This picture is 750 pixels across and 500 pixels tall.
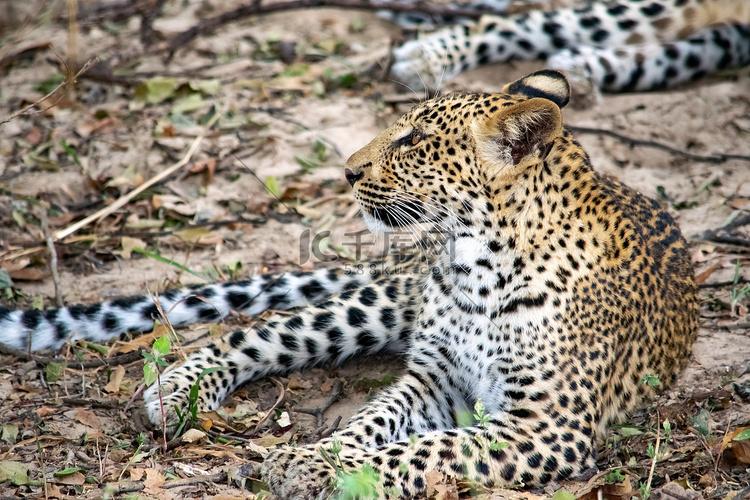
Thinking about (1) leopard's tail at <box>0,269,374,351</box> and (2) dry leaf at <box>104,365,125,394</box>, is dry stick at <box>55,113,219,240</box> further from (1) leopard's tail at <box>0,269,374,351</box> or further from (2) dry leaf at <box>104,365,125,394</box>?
(2) dry leaf at <box>104,365,125,394</box>

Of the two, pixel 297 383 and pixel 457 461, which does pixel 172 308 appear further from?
pixel 457 461

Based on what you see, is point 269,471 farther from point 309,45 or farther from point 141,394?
point 309,45

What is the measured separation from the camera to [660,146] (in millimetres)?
7621

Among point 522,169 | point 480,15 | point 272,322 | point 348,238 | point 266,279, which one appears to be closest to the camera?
point 522,169

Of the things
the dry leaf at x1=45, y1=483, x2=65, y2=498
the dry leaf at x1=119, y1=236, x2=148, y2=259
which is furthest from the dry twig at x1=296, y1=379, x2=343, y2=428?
the dry leaf at x1=119, y1=236, x2=148, y2=259

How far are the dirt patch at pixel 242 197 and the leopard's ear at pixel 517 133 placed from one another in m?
1.73

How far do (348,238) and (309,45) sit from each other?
3810 millimetres

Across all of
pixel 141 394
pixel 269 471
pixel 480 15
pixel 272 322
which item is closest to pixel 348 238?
pixel 272 322

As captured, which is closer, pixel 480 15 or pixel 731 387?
pixel 731 387

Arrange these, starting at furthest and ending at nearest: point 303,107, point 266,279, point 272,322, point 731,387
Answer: point 303,107, point 266,279, point 272,322, point 731,387

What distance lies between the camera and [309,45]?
9883mm

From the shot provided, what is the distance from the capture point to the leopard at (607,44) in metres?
8.65

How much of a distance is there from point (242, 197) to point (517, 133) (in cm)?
381

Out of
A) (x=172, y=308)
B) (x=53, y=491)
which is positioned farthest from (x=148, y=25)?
(x=53, y=491)
